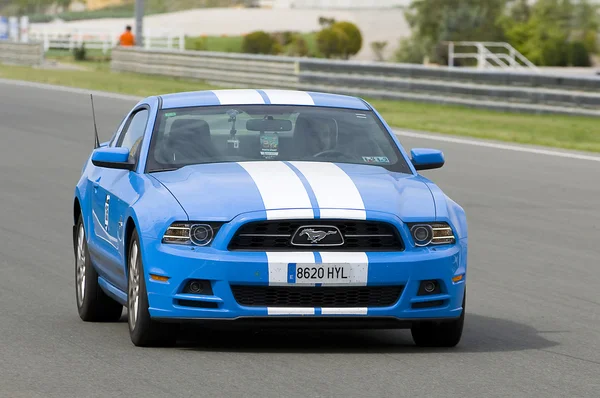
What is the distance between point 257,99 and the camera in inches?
361

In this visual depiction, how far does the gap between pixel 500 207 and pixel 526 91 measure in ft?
45.1

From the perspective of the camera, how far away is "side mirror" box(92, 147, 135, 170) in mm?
8609

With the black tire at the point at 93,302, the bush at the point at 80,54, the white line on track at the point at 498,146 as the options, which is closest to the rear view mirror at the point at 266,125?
the black tire at the point at 93,302

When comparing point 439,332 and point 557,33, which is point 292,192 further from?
point 557,33

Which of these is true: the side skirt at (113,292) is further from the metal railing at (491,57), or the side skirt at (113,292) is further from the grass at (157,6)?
the grass at (157,6)

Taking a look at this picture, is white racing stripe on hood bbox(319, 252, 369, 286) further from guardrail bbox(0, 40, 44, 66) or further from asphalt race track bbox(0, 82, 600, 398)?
guardrail bbox(0, 40, 44, 66)

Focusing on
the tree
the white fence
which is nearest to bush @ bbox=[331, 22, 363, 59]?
the tree

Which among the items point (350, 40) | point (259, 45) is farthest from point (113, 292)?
point (350, 40)

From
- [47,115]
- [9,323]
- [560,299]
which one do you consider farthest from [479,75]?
[9,323]

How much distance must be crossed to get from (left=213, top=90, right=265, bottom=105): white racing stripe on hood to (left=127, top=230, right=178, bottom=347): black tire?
138 centimetres

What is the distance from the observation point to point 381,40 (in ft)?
372

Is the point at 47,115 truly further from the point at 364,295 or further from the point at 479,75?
the point at 364,295

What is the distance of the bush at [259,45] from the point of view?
9162 cm

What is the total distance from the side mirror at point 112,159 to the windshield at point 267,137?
148mm
